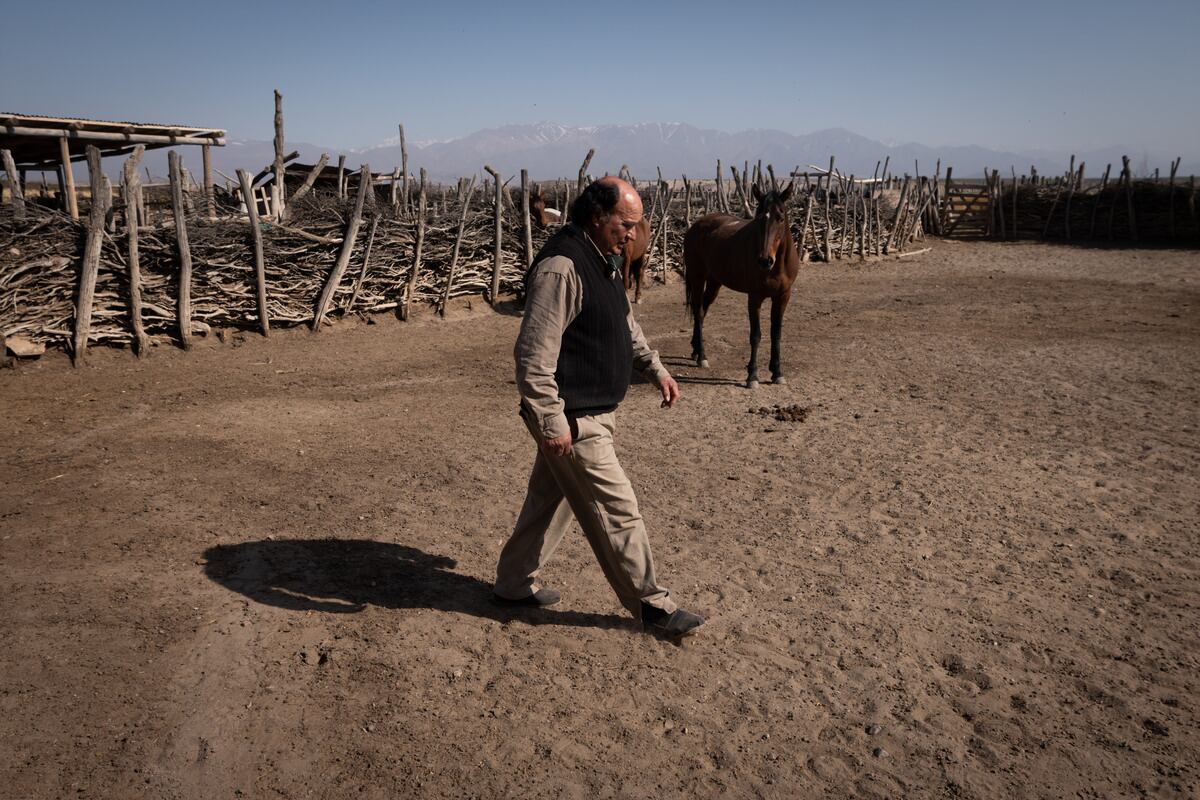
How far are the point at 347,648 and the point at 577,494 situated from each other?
111 cm

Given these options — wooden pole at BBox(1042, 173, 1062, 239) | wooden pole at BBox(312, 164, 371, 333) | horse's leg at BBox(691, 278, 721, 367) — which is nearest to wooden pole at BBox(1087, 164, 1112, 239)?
wooden pole at BBox(1042, 173, 1062, 239)

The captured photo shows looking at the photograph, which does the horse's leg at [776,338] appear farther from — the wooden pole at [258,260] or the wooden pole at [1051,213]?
the wooden pole at [1051,213]

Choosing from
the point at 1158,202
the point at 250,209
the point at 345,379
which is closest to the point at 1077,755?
the point at 345,379

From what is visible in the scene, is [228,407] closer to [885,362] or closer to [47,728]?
[47,728]

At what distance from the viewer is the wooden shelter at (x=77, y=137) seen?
414 inches

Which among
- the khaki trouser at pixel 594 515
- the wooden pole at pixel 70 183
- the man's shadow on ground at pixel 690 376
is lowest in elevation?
the man's shadow on ground at pixel 690 376

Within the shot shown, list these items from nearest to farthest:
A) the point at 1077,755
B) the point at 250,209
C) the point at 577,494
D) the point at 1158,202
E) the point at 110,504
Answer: the point at 1077,755
the point at 577,494
the point at 110,504
the point at 250,209
the point at 1158,202

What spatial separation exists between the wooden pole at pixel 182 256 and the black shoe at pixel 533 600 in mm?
6259

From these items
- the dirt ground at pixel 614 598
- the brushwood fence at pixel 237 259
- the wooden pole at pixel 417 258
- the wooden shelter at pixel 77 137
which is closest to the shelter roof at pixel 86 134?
the wooden shelter at pixel 77 137

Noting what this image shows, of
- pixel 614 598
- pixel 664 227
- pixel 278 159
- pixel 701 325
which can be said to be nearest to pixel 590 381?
pixel 614 598

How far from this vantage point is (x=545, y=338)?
2754 millimetres

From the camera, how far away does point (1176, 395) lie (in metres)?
6.47

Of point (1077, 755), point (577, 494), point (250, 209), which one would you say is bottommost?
point (1077, 755)

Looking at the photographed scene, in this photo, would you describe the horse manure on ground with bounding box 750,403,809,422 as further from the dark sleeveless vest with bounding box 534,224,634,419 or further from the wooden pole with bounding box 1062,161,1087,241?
the wooden pole with bounding box 1062,161,1087,241
